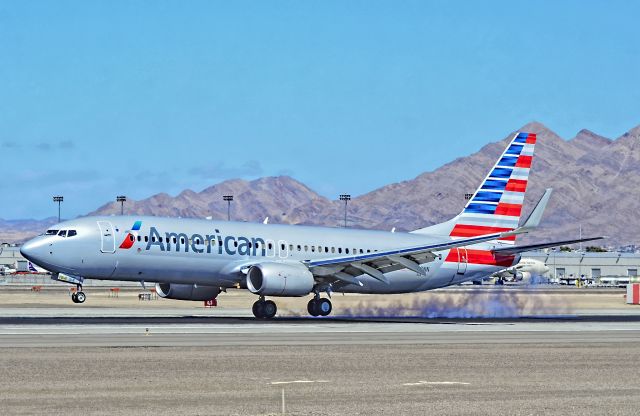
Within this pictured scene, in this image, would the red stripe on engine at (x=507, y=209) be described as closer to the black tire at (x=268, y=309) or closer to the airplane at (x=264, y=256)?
the airplane at (x=264, y=256)

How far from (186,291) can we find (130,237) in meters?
6.19

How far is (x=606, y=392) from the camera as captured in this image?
86.4 feet

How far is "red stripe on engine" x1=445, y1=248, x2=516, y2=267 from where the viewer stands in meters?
67.1

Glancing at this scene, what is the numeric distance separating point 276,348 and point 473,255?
103 feet

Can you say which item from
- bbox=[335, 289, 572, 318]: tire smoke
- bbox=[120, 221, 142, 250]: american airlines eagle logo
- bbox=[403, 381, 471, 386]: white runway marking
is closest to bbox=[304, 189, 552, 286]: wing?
bbox=[335, 289, 572, 318]: tire smoke

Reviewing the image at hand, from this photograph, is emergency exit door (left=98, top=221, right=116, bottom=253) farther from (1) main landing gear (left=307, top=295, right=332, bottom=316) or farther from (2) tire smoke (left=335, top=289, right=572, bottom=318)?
(2) tire smoke (left=335, top=289, right=572, bottom=318)

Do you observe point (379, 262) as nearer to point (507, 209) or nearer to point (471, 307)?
point (471, 307)

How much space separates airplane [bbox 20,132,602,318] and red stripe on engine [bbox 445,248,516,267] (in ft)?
0.19

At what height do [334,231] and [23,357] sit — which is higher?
[334,231]

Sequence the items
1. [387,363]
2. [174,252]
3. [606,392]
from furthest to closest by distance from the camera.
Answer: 1. [174,252]
2. [387,363]
3. [606,392]

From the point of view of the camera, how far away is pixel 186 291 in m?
62.4

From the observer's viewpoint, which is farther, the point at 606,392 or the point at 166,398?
the point at 606,392

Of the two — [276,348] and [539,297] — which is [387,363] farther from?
[539,297]

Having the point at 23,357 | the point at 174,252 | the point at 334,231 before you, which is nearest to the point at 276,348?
the point at 23,357
